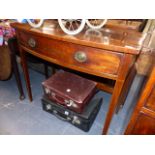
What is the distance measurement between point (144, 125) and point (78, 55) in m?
0.44

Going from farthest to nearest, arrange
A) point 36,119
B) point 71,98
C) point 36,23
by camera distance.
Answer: point 36,119 < point 71,98 < point 36,23

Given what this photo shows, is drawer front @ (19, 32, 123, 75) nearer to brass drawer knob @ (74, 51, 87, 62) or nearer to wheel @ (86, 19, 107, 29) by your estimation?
brass drawer knob @ (74, 51, 87, 62)

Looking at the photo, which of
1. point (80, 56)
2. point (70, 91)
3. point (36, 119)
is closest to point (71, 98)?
point (70, 91)

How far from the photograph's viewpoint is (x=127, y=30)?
83 cm

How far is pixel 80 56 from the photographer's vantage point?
712mm

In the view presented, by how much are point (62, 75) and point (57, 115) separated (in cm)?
32

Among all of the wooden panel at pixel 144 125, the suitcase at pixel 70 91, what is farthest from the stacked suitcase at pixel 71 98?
the wooden panel at pixel 144 125

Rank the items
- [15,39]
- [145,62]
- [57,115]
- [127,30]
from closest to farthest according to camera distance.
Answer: [127,30], [15,39], [57,115], [145,62]

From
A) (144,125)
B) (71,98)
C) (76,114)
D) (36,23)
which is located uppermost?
(36,23)

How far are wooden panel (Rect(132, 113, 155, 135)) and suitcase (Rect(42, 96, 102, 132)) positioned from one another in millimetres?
378

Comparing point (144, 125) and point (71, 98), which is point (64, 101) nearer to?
point (71, 98)
